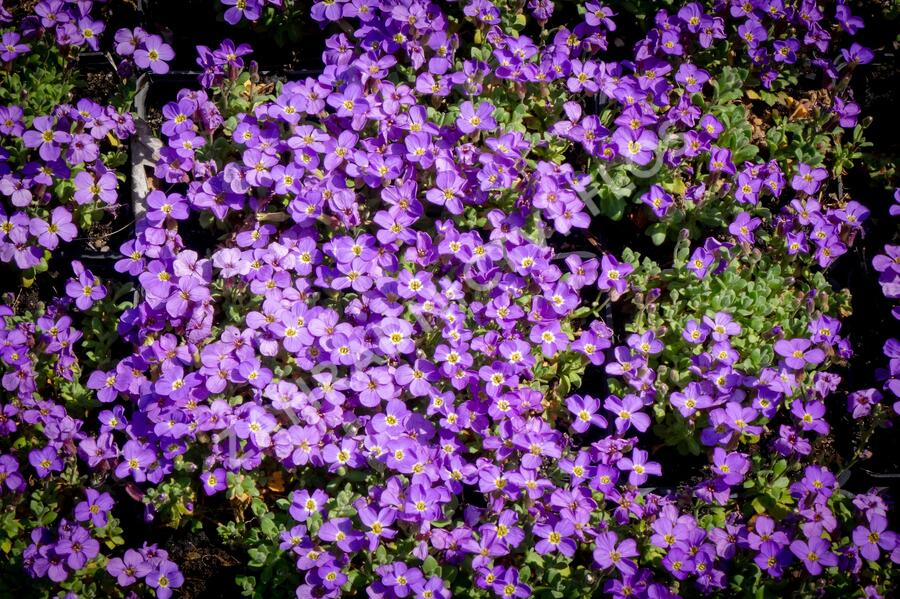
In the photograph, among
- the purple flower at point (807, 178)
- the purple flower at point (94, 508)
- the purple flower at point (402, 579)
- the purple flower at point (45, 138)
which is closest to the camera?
the purple flower at point (402, 579)

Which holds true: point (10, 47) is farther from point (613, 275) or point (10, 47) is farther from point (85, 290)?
point (613, 275)

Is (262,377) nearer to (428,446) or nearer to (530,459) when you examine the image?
(428,446)

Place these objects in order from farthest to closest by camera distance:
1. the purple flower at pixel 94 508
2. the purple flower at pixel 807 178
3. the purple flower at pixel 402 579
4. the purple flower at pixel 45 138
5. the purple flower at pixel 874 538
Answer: the purple flower at pixel 807 178 → the purple flower at pixel 45 138 → the purple flower at pixel 94 508 → the purple flower at pixel 874 538 → the purple flower at pixel 402 579

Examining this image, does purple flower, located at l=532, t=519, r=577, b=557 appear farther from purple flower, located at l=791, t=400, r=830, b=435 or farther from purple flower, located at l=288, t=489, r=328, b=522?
purple flower, located at l=791, t=400, r=830, b=435

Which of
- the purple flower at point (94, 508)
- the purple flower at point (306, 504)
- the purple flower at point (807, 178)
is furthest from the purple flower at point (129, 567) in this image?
the purple flower at point (807, 178)

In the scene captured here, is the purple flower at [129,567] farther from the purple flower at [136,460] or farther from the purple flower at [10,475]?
the purple flower at [10,475]

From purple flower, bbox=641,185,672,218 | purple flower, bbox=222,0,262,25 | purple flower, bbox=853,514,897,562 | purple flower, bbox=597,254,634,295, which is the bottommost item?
purple flower, bbox=853,514,897,562

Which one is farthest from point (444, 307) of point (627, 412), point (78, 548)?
point (78, 548)

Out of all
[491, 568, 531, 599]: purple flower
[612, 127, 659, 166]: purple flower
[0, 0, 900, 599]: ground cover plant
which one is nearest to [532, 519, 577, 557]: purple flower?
[0, 0, 900, 599]: ground cover plant
